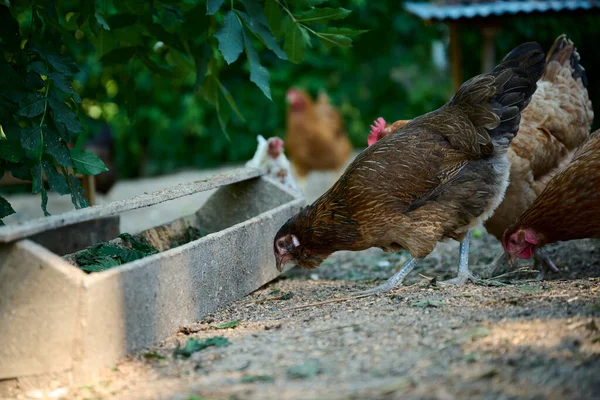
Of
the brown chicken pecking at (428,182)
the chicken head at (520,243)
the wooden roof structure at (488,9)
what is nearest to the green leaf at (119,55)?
the brown chicken pecking at (428,182)

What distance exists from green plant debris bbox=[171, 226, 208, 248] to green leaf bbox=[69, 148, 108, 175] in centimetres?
100

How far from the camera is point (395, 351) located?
2.51 m

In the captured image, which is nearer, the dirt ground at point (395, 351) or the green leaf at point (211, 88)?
the dirt ground at point (395, 351)

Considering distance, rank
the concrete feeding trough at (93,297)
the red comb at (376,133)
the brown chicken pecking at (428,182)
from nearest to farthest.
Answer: the concrete feeding trough at (93,297), the brown chicken pecking at (428,182), the red comb at (376,133)

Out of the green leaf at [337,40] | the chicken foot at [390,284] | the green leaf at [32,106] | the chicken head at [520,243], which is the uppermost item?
the green leaf at [337,40]

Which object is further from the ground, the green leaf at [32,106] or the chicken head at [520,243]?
the green leaf at [32,106]

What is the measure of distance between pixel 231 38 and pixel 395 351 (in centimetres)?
172

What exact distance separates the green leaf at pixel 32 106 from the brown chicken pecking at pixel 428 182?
1.43 m

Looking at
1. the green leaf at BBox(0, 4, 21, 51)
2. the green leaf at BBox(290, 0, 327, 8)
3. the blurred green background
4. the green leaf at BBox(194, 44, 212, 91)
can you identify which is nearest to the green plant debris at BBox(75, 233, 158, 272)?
the green leaf at BBox(194, 44, 212, 91)

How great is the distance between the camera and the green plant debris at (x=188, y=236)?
174 inches

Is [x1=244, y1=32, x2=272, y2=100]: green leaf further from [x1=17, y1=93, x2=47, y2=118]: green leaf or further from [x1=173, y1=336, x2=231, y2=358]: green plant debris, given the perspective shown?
[x1=173, y1=336, x2=231, y2=358]: green plant debris

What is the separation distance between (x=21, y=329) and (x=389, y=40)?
824 centimetres

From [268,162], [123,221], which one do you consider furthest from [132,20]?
[123,221]

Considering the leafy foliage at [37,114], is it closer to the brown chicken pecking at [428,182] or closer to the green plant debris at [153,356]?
the green plant debris at [153,356]
